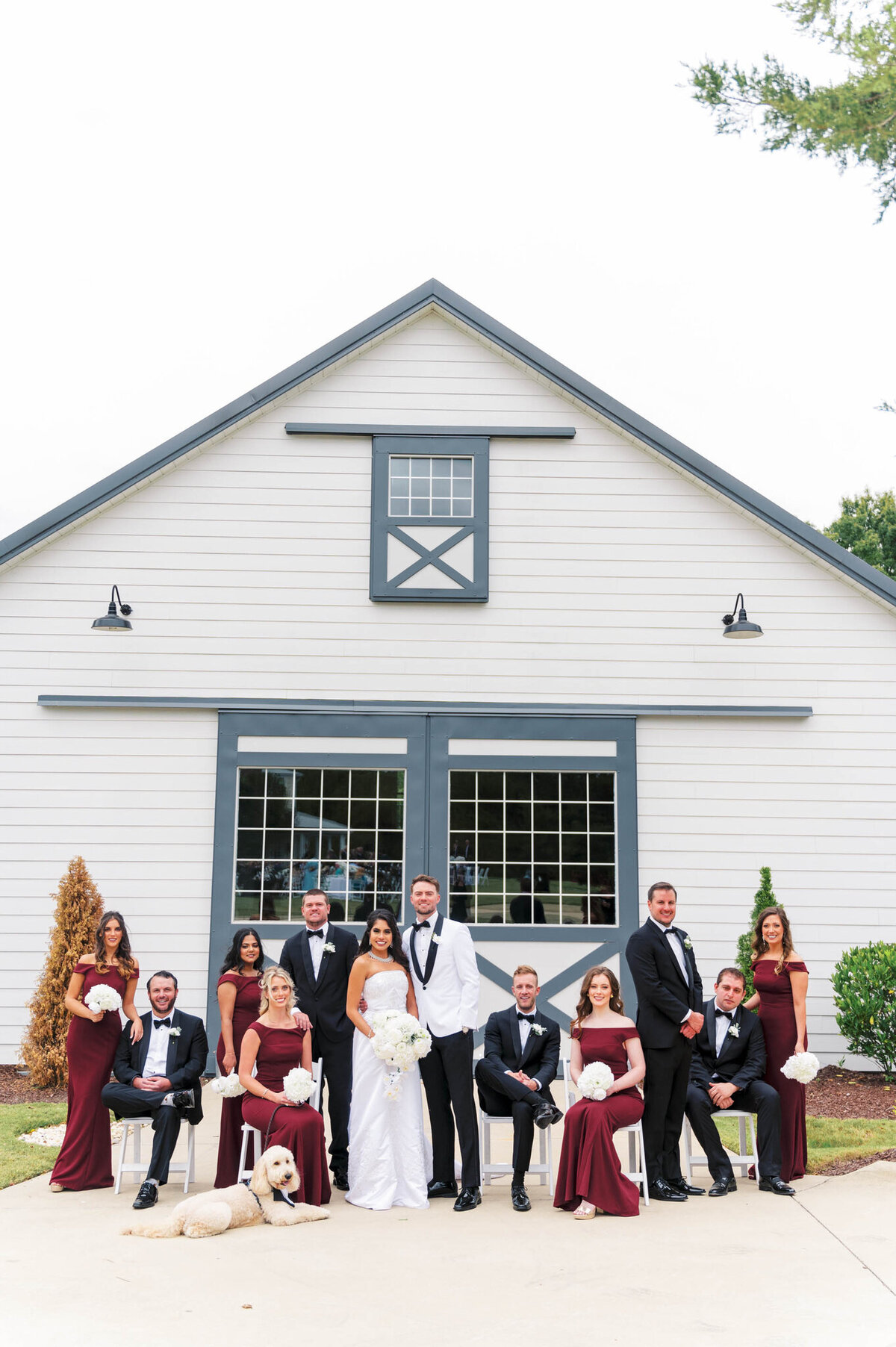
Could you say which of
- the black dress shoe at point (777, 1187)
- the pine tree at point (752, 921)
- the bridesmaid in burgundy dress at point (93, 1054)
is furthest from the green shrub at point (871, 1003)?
the bridesmaid in burgundy dress at point (93, 1054)

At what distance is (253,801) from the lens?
9.87 metres

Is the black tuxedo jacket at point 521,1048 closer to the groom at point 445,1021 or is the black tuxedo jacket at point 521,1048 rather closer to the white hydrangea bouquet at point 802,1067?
the groom at point 445,1021

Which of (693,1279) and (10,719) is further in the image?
(10,719)

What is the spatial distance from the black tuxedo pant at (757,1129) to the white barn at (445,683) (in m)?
3.18

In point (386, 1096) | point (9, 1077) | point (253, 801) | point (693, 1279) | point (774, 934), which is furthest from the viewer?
point (253, 801)

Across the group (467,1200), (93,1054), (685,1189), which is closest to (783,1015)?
(685,1189)

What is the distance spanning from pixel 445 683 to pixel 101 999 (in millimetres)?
4391

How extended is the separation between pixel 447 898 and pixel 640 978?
3.52m

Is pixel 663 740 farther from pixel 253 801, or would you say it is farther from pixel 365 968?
pixel 365 968

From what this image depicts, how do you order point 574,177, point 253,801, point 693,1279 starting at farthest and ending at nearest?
point 574,177
point 253,801
point 693,1279

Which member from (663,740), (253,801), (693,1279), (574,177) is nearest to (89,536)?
(253,801)

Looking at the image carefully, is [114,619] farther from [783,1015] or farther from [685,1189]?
[685,1189]

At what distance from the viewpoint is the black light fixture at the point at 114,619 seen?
930cm

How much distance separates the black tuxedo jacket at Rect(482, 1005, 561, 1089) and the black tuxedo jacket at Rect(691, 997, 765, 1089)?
865 mm
